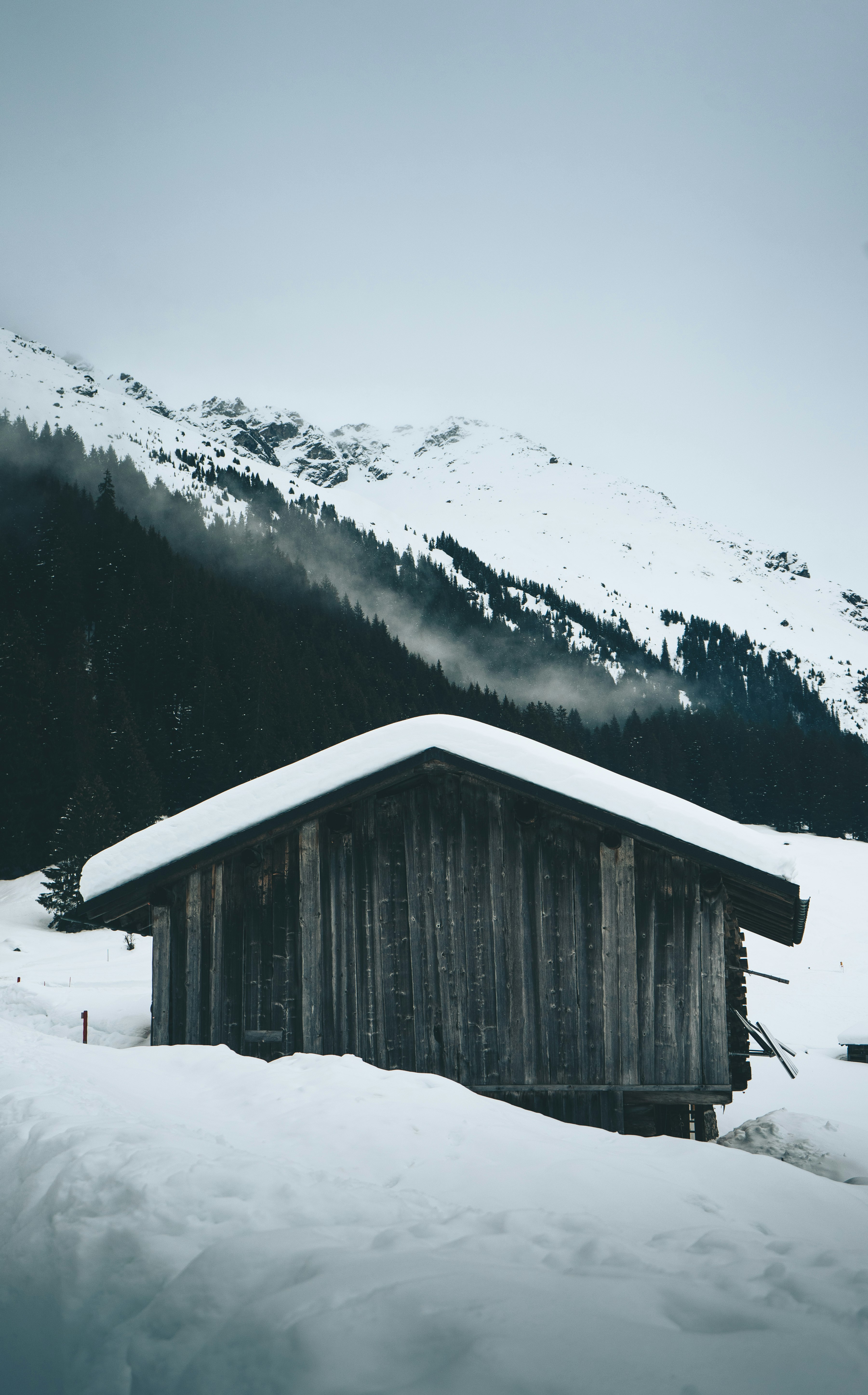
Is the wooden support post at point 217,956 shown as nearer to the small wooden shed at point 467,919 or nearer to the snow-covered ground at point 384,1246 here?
the small wooden shed at point 467,919

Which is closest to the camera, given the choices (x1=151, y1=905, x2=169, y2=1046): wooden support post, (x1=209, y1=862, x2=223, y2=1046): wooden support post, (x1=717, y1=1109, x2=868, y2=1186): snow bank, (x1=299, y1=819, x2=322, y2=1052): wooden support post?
(x1=717, y1=1109, x2=868, y2=1186): snow bank

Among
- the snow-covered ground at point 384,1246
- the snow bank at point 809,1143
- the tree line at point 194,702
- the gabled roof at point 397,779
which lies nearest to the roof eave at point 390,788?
the gabled roof at point 397,779

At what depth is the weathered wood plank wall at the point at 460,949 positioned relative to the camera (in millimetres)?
7637

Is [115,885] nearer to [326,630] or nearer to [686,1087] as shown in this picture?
[686,1087]

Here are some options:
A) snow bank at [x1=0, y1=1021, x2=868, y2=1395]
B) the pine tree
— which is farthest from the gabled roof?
the pine tree

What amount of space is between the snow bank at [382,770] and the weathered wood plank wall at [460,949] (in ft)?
1.75

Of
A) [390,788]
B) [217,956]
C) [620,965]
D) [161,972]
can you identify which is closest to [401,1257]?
[620,965]

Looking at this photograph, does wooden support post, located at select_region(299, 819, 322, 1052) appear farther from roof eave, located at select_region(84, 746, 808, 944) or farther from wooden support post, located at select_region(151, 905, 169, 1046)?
wooden support post, located at select_region(151, 905, 169, 1046)

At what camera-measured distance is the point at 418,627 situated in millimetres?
126688

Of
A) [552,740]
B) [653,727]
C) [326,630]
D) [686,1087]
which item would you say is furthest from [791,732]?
[686,1087]

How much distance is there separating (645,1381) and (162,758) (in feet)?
169

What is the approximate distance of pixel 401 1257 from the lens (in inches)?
123

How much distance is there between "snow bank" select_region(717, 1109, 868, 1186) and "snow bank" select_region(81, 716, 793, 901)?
2780 millimetres

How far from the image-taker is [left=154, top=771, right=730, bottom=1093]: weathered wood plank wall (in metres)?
7.64
